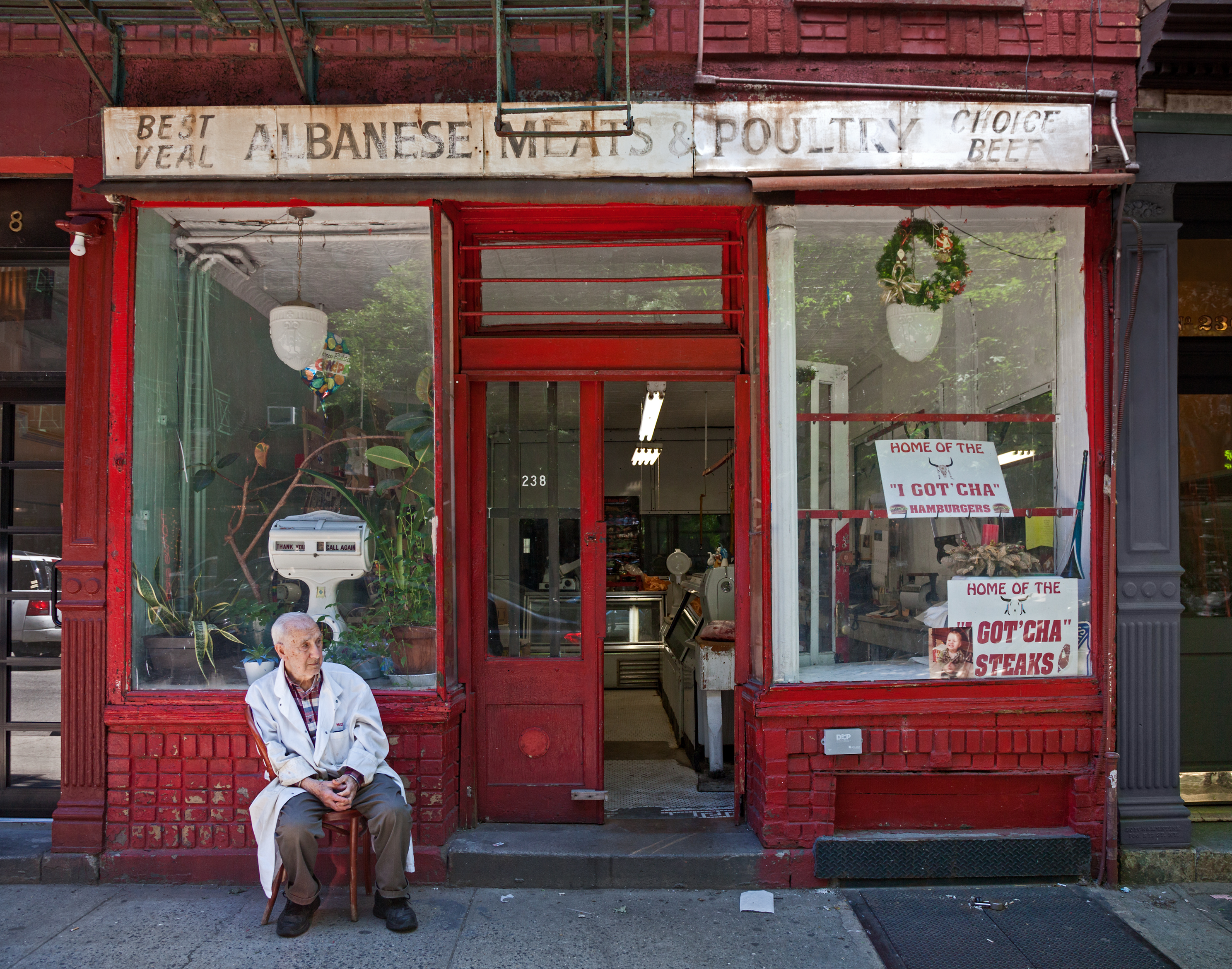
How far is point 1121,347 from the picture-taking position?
4.59 m

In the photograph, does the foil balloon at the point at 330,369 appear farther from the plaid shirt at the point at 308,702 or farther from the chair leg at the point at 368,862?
the chair leg at the point at 368,862

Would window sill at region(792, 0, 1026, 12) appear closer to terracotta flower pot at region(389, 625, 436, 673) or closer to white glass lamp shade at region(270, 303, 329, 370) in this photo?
white glass lamp shade at region(270, 303, 329, 370)

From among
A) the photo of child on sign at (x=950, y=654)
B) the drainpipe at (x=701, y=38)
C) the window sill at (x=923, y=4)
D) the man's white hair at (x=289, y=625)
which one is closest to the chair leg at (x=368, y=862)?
the man's white hair at (x=289, y=625)

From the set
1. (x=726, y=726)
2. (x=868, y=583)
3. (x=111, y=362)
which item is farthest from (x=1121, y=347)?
(x=111, y=362)

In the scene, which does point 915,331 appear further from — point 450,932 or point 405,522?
point 450,932

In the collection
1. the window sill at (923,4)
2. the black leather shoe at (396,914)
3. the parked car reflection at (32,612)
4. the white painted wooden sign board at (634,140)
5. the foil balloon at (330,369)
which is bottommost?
the black leather shoe at (396,914)

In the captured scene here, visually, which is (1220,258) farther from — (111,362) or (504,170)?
(111,362)

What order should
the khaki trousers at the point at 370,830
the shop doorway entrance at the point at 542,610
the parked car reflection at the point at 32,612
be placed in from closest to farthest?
1. the khaki trousers at the point at 370,830
2. the shop doorway entrance at the point at 542,610
3. the parked car reflection at the point at 32,612

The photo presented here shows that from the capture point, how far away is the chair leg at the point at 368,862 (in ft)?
13.7

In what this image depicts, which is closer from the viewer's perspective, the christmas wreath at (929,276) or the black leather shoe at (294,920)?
the black leather shoe at (294,920)

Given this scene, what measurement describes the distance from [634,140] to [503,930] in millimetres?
3826

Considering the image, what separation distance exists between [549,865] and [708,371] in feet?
9.05

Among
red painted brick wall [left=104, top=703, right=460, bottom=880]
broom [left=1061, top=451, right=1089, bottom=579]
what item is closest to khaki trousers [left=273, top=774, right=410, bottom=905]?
red painted brick wall [left=104, top=703, right=460, bottom=880]

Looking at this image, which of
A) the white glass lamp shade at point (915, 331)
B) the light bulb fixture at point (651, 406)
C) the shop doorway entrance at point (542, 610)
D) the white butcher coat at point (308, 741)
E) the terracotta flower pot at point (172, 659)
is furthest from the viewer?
the light bulb fixture at point (651, 406)
